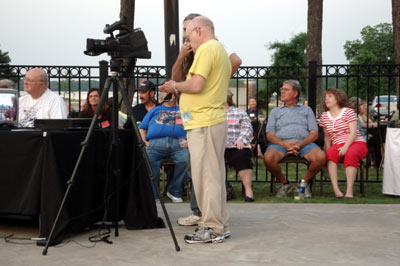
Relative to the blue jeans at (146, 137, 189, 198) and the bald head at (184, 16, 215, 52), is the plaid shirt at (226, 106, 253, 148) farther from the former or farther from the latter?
the bald head at (184, 16, 215, 52)

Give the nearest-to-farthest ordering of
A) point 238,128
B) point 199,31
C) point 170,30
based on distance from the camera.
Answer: point 199,31, point 170,30, point 238,128

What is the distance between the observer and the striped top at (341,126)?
884 centimetres

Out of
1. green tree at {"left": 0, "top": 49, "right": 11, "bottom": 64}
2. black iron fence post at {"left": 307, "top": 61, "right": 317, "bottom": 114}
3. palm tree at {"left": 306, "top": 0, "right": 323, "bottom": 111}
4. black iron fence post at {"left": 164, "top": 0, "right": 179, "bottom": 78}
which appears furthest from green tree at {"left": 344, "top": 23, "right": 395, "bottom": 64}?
black iron fence post at {"left": 164, "top": 0, "right": 179, "bottom": 78}

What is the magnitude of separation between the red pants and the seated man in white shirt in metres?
3.69

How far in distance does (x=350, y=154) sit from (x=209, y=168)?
390 cm

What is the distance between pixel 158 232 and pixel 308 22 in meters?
11.2

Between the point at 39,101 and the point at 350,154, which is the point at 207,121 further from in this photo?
the point at 350,154

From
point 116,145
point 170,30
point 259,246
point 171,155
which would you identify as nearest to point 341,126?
point 171,155

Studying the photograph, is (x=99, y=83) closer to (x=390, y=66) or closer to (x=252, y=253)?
(x=390, y=66)

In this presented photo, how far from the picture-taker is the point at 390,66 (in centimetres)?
967

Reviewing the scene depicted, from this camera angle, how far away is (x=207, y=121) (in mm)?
5312

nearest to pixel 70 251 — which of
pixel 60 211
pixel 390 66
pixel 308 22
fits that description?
pixel 60 211

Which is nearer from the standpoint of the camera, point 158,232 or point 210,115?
point 210,115

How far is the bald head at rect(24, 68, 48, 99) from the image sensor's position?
23.3ft
